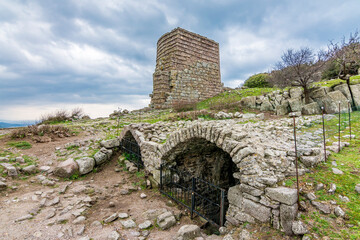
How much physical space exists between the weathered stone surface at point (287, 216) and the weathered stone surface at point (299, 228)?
0.07 meters

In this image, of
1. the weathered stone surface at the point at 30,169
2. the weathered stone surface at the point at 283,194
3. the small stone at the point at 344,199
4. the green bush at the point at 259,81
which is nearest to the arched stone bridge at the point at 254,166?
the weathered stone surface at the point at 283,194

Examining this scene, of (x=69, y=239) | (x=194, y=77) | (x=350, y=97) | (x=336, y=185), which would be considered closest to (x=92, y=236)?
(x=69, y=239)

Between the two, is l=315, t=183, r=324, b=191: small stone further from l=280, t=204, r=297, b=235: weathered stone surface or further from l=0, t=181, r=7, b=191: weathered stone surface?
l=0, t=181, r=7, b=191: weathered stone surface

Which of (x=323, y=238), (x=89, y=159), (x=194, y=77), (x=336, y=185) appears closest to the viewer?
(x=323, y=238)

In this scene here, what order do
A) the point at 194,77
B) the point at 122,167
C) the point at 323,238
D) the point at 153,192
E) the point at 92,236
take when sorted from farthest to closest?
the point at 194,77
the point at 122,167
the point at 153,192
the point at 92,236
the point at 323,238

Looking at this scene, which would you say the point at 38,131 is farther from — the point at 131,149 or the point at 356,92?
the point at 356,92

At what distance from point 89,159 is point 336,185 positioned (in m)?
7.58

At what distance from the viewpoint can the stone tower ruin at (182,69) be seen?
16.6 m

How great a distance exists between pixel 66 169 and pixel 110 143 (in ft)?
7.32

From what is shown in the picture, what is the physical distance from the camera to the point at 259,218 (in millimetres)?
3170

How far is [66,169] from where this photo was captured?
20.8 feet

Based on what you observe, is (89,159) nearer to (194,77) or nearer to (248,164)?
(248,164)

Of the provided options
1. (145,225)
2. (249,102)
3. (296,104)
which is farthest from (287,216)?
(249,102)

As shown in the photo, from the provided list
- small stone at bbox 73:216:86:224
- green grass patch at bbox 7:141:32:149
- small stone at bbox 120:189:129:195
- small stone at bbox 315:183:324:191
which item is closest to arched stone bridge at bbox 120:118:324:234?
small stone at bbox 315:183:324:191
